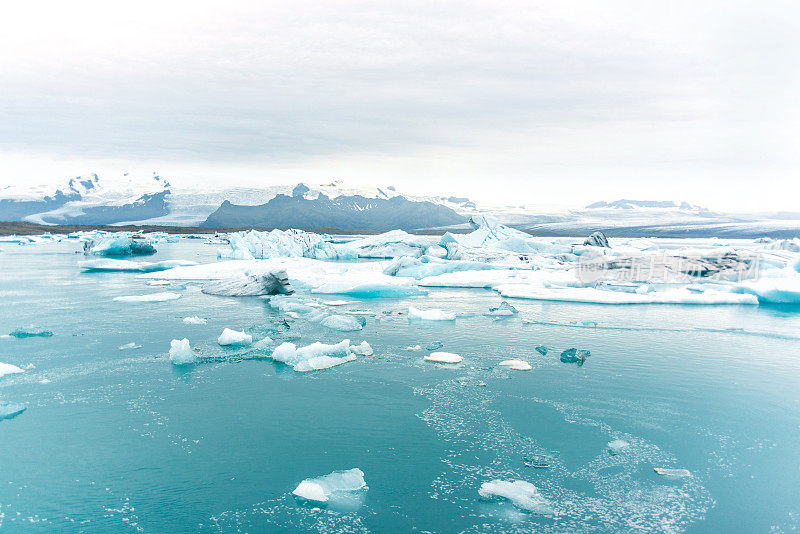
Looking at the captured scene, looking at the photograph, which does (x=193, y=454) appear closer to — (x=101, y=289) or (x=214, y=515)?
(x=214, y=515)

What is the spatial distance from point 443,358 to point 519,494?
279 cm

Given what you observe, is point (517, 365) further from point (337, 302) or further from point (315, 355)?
point (337, 302)

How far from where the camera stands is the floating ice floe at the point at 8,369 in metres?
5.16

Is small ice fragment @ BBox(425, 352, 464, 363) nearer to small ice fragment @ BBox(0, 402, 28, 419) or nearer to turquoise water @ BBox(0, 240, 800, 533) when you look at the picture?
turquoise water @ BBox(0, 240, 800, 533)

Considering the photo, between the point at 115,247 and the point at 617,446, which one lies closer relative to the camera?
the point at 617,446

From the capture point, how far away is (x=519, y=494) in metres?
3.01

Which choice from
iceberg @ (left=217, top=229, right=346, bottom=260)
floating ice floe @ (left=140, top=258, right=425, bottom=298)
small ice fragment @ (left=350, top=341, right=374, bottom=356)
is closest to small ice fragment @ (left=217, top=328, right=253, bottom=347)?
small ice fragment @ (left=350, top=341, right=374, bottom=356)

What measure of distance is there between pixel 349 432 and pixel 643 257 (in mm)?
13896

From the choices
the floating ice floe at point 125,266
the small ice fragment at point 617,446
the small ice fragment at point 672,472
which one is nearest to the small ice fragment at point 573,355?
the small ice fragment at point 617,446

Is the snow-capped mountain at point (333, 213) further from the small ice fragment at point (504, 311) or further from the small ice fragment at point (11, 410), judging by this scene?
the small ice fragment at point (11, 410)

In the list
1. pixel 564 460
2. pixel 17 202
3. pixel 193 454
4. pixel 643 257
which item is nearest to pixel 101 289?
pixel 193 454

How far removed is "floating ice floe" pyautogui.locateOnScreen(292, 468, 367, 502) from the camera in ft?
9.82

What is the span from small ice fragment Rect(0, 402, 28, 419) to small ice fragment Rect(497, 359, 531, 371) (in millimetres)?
4484

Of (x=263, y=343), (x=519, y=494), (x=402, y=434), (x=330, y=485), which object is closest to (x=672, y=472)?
(x=519, y=494)
